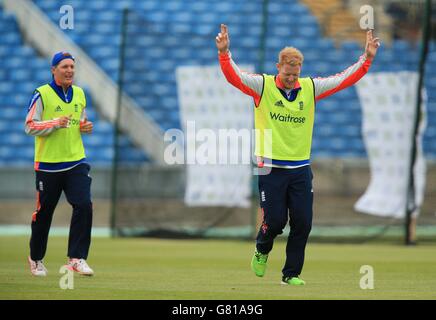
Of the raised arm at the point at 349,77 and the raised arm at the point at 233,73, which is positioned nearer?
the raised arm at the point at 233,73

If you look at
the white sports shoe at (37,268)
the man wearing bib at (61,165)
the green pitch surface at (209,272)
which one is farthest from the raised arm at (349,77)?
the white sports shoe at (37,268)

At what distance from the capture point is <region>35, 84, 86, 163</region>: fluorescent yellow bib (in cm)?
1147

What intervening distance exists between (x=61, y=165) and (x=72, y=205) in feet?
1.42

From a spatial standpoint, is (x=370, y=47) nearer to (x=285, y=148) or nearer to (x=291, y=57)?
(x=291, y=57)

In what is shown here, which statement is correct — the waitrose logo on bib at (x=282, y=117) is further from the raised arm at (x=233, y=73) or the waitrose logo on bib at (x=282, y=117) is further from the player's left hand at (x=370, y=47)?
the player's left hand at (x=370, y=47)

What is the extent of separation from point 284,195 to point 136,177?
30.1 ft

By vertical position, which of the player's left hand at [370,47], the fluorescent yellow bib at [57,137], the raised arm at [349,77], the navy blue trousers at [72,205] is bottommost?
the navy blue trousers at [72,205]

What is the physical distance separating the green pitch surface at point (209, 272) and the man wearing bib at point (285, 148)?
500mm

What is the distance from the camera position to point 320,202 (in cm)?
1869

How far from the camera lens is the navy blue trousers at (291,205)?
1044cm

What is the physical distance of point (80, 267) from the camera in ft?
37.1

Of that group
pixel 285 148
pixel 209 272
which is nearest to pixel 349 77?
pixel 285 148
